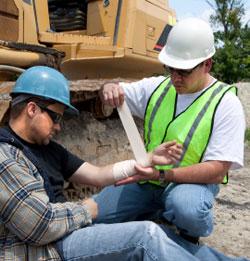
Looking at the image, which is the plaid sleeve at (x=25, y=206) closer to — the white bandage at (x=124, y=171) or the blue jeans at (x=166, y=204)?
the white bandage at (x=124, y=171)

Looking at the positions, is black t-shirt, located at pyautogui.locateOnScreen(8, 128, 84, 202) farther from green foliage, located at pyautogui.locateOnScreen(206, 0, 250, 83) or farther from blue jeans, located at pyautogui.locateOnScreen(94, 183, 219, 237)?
green foliage, located at pyautogui.locateOnScreen(206, 0, 250, 83)

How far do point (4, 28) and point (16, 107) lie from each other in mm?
1758

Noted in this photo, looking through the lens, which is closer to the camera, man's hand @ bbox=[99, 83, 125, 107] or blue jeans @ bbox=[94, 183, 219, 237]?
blue jeans @ bbox=[94, 183, 219, 237]

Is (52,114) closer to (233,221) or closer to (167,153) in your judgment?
(167,153)

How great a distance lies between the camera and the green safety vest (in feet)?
10.4

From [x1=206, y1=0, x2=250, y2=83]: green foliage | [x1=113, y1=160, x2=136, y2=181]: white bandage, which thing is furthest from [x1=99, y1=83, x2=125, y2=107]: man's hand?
[x1=206, y1=0, x2=250, y2=83]: green foliage

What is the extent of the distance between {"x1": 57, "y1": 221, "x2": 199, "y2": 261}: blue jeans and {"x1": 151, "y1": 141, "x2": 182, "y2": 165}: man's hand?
54 cm

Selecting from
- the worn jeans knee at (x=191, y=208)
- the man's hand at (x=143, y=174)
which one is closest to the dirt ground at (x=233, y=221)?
the worn jeans knee at (x=191, y=208)

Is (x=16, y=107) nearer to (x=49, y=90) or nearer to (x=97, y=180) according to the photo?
(x=49, y=90)

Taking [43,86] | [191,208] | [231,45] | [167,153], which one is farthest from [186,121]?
[231,45]

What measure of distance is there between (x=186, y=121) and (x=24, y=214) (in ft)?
3.93

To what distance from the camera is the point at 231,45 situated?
Result: 1131 inches

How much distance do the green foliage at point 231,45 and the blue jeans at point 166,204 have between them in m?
24.1

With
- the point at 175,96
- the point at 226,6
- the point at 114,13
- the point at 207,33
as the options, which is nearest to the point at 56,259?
the point at 175,96
